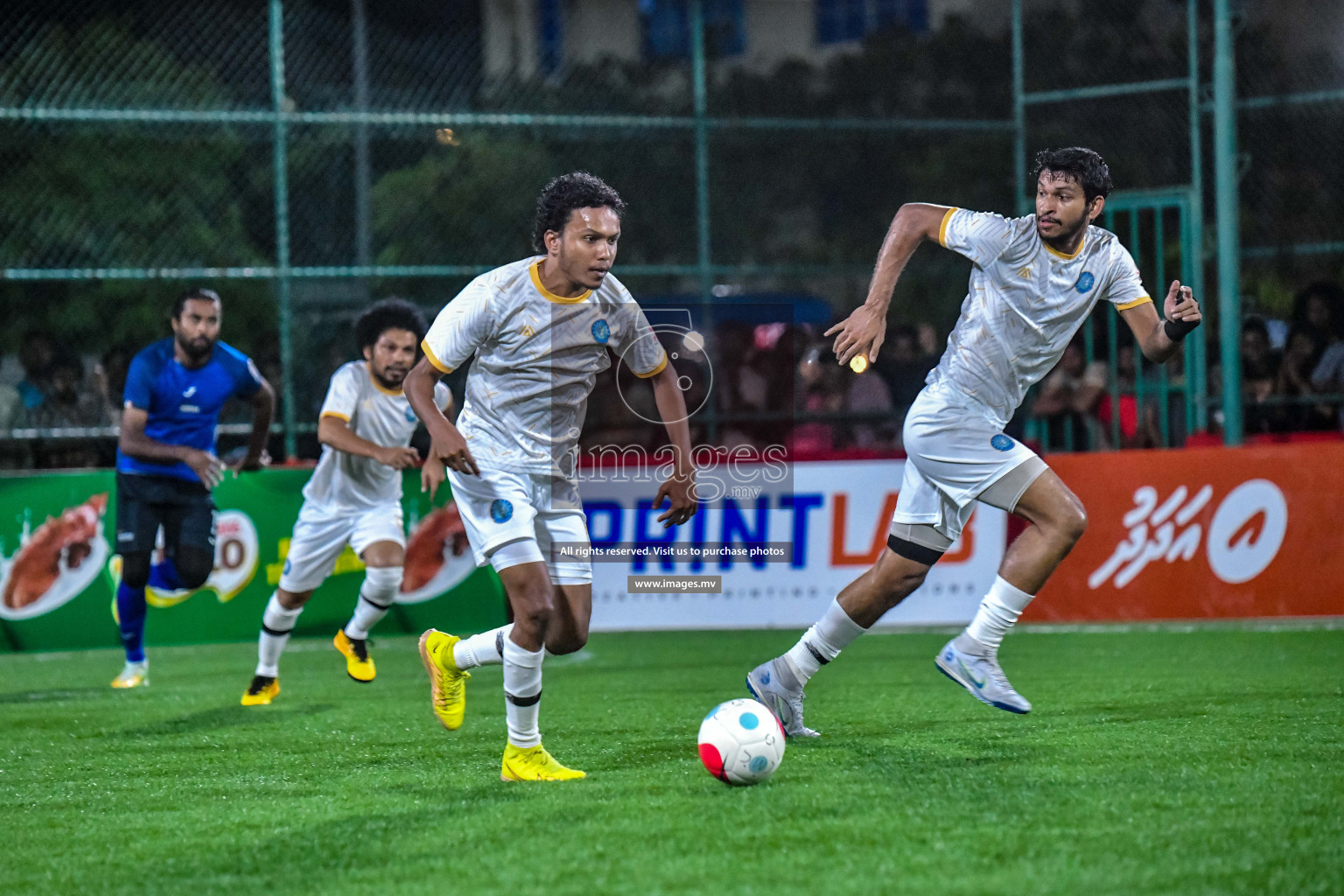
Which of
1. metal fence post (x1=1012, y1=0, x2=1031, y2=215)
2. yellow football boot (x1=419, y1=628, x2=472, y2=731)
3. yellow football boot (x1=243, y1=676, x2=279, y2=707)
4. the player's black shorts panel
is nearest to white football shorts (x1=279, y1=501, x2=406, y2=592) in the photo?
yellow football boot (x1=243, y1=676, x2=279, y2=707)

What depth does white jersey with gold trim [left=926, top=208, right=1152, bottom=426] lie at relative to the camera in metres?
6.46

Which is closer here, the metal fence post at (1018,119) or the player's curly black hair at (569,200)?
the player's curly black hair at (569,200)

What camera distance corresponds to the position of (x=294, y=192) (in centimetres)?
1295

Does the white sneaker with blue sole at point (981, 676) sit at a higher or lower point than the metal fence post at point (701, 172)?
lower

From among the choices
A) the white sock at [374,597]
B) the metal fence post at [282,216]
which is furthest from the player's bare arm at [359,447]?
the metal fence post at [282,216]

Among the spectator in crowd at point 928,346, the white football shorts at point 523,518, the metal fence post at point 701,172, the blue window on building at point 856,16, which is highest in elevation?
the blue window on building at point 856,16

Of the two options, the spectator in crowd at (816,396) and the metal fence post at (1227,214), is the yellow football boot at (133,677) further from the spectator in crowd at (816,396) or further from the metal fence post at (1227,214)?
the metal fence post at (1227,214)

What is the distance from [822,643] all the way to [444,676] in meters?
1.51

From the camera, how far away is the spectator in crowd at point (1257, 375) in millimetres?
12320

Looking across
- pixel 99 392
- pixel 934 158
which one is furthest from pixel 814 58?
pixel 99 392

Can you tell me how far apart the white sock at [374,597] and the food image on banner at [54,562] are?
129 inches

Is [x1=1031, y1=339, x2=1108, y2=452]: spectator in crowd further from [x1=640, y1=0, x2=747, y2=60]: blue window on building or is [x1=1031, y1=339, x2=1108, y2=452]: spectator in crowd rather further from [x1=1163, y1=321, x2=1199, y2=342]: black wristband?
[x1=1163, y1=321, x2=1199, y2=342]: black wristband

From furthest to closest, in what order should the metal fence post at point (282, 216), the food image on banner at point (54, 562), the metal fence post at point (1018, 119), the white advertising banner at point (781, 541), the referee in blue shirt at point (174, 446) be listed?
1. the metal fence post at point (1018, 119)
2. the metal fence post at point (282, 216)
3. the white advertising banner at point (781, 541)
4. the food image on banner at point (54, 562)
5. the referee in blue shirt at point (174, 446)

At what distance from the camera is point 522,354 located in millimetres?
5816
